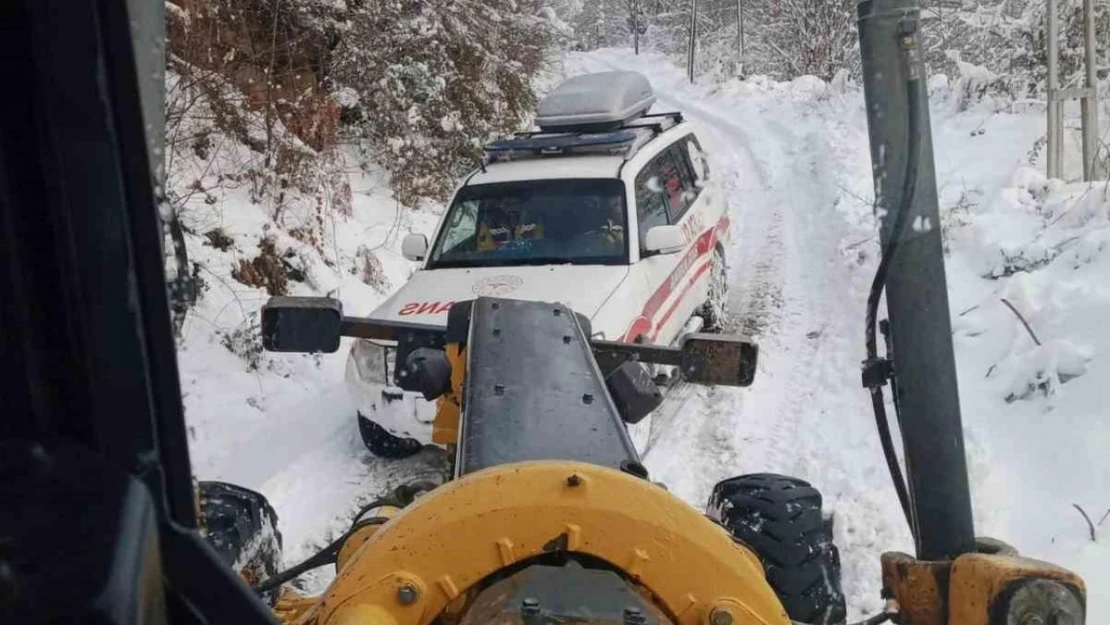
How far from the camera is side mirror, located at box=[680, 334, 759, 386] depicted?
281 cm

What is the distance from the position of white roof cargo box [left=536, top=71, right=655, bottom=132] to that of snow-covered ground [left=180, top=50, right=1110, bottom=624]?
7.03 feet

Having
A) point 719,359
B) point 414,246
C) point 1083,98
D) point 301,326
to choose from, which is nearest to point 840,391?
point 414,246

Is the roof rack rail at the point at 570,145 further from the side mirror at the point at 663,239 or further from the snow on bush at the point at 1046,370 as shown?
the snow on bush at the point at 1046,370

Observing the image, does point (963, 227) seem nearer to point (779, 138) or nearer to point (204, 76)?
point (204, 76)

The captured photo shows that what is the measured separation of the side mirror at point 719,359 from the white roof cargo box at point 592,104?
5.45 m

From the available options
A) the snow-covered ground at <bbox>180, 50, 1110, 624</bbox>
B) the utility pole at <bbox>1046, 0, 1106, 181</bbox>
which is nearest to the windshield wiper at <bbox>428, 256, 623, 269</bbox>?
the snow-covered ground at <bbox>180, 50, 1110, 624</bbox>

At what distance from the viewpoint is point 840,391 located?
6461mm

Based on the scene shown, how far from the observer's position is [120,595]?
665mm

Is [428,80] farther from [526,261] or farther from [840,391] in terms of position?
[840,391]

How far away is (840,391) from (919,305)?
190 inches

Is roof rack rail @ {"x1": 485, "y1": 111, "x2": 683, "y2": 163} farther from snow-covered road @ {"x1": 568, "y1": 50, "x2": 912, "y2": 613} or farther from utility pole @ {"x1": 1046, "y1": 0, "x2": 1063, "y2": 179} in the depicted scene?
utility pole @ {"x1": 1046, "y1": 0, "x2": 1063, "y2": 179}

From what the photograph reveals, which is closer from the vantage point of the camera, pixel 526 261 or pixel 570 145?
pixel 526 261

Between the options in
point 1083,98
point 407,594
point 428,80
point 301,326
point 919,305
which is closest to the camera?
point 407,594

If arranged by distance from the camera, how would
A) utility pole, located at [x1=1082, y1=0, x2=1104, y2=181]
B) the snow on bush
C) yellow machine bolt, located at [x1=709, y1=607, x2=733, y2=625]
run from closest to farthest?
yellow machine bolt, located at [x1=709, y1=607, x2=733, y2=625], the snow on bush, utility pole, located at [x1=1082, y1=0, x2=1104, y2=181]
